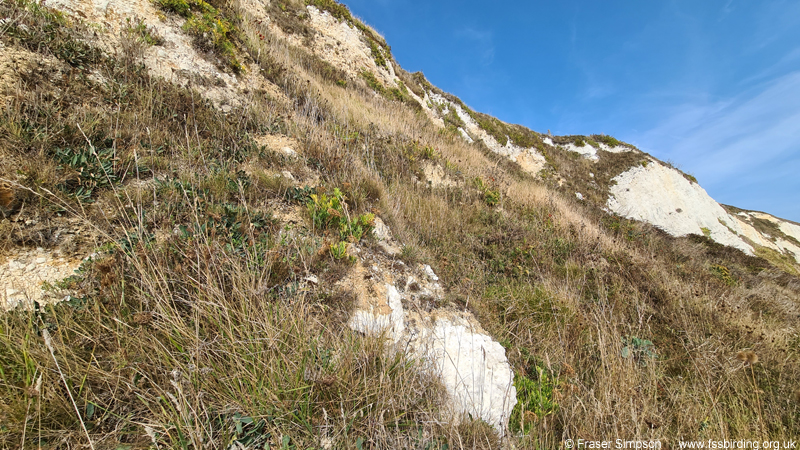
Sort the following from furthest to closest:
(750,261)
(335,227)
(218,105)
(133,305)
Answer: (750,261), (218,105), (335,227), (133,305)

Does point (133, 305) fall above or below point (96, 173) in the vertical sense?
below

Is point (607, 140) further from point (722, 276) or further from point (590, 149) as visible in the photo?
point (722, 276)

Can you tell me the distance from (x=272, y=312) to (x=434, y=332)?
Answer: 5.05ft

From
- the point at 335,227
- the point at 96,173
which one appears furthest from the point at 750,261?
the point at 96,173

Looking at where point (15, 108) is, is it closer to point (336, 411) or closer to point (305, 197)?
point (305, 197)

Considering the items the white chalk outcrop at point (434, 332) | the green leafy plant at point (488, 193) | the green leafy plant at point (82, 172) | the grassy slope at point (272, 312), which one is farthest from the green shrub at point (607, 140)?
the green leafy plant at point (82, 172)

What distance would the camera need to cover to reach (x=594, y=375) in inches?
108

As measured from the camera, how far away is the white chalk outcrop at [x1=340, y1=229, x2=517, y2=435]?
8.28 ft

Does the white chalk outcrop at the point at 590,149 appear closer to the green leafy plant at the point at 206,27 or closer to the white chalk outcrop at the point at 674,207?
the white chalk outcrop at the point at 674,207

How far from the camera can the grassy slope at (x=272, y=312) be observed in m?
1.70

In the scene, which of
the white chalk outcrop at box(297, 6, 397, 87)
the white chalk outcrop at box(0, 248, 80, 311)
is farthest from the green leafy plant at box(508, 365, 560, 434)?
the white chalk outcrop at box(297, 6, 397, 87)

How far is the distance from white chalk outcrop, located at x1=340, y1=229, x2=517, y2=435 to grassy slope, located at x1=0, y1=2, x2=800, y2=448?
0.60 ft

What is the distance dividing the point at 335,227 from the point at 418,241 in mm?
1370

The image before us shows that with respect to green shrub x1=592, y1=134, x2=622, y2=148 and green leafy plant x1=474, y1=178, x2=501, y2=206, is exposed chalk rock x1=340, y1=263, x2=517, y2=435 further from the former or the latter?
green shrub x1=592, y1=134, x2=622, y2=148
